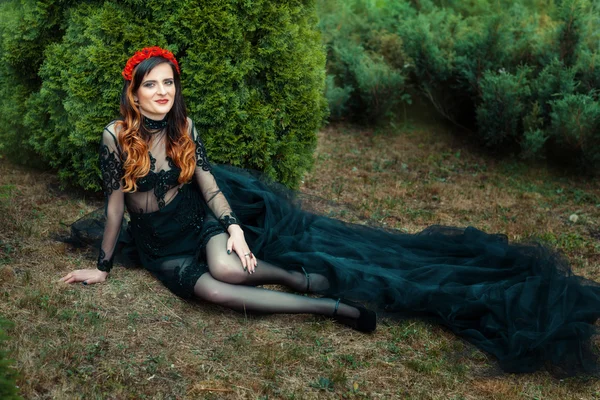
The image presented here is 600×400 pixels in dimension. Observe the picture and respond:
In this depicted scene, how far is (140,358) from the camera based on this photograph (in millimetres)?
3203

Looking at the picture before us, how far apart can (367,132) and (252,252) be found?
4555 mm

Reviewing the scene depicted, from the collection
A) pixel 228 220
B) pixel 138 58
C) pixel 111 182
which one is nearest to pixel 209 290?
pixel 228 220

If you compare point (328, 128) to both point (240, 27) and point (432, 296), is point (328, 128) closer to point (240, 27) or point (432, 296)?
point (240, 27)

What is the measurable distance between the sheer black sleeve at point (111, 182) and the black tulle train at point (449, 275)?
654 mm

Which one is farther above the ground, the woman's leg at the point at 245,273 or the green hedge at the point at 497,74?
the green hedge at the point at 497,74

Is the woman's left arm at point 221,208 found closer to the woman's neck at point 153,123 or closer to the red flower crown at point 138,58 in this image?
the woman's neck at point 153,123

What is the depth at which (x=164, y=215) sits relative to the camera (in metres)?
3.89

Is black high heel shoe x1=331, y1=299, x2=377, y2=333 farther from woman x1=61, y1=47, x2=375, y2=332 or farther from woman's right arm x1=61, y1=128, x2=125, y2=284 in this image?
woman's right arm x1=61, y1=128, x2=125, y2=284

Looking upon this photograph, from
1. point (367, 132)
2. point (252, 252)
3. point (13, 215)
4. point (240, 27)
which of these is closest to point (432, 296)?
point (252, 252)

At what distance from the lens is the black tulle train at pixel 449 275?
3.38 metres

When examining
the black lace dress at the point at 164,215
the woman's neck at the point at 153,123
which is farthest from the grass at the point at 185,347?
the woman's neck at the point at 153,123

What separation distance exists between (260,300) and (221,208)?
631 mm

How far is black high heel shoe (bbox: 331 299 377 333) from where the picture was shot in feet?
12.0

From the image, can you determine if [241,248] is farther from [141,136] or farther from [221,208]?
[141,136]
